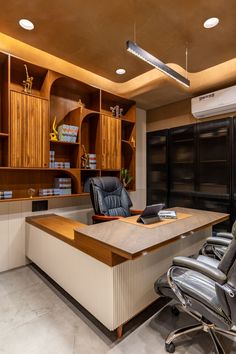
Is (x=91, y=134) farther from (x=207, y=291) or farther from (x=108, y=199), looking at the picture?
(x=207, y=291)

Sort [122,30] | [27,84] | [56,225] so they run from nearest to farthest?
1. [122,30]
2. [56,225]
3. [27,84]

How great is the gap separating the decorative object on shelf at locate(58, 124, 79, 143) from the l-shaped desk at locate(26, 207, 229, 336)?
4.20 feet

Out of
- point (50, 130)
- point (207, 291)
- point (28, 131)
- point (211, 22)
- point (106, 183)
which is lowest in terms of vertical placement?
point (207, 291)

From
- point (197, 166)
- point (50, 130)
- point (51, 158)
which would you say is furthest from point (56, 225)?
point (197, 166)

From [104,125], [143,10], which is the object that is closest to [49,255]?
[104,125]

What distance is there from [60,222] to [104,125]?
1.76m

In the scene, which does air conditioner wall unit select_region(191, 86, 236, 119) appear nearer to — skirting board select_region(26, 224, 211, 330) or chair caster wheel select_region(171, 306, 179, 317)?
skirting board select_region(26, 224, 211, 330)

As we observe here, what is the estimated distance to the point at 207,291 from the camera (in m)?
1.46

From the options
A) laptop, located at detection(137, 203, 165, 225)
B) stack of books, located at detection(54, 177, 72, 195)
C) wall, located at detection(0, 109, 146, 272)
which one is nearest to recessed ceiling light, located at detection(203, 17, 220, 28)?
laptop, located at detection(137, 203, 165, 225)

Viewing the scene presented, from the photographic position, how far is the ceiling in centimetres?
203

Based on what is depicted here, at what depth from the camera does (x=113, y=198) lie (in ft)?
10.5

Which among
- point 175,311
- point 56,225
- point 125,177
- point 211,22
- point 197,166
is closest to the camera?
point 175,311

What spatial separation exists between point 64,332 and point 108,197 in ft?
5.68

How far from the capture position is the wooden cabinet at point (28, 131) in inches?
101
